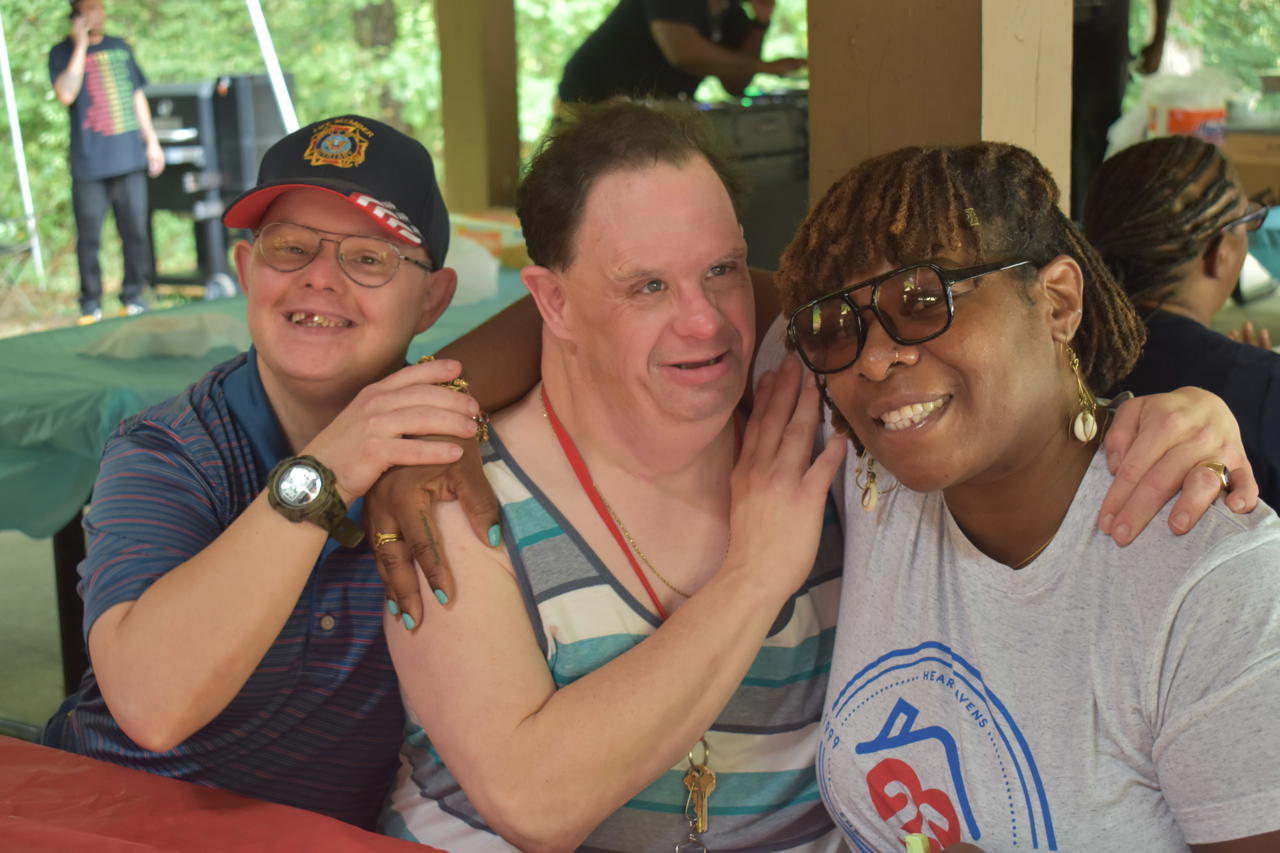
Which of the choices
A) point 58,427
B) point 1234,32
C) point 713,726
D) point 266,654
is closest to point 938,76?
point 713,726

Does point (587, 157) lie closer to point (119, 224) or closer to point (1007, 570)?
point (1007, 570)

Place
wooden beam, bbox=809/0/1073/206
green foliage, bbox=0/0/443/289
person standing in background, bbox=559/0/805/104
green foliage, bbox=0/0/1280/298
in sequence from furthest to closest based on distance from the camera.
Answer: green foliage, bbox=0/0/443/289, green foliage, bbox=0/0/1280/298, person standing in background, bbox=559/0/805/104, wooden beam, bbox=809/0/1073/206

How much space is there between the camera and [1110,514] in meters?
1.39

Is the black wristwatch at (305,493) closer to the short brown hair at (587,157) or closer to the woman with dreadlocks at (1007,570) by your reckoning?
the short brown hair at (587,157)

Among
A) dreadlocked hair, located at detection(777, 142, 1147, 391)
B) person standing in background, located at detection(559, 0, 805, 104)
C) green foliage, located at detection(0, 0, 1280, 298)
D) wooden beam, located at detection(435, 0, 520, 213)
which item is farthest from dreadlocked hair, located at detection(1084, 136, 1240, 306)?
green foliage, located at detection(0, 0, 1280, 298)

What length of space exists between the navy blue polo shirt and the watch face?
0.78 ft

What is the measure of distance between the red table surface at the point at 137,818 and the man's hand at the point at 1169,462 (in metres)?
0.86

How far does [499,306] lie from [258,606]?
2298 millimetres

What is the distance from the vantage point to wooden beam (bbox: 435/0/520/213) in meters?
5.54

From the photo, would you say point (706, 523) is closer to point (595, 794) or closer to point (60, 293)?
point (595, 794)

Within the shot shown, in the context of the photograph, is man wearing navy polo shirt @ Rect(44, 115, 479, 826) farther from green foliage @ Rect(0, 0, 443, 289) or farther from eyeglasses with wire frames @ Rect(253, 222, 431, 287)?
green foliage @ Rect(0, 0, 443, 289)

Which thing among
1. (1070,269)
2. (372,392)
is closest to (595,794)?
(372,392)

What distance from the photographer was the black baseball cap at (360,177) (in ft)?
6.21

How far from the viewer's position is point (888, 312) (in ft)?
4.77
